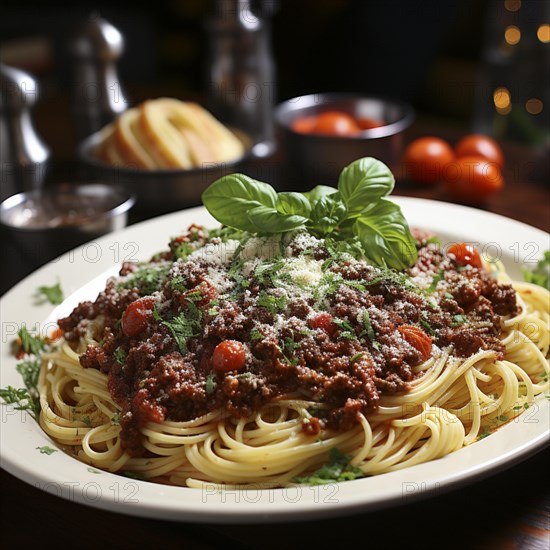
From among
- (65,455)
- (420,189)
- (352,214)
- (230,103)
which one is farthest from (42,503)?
(230,103)

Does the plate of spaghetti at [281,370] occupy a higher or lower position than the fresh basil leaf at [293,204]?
lower

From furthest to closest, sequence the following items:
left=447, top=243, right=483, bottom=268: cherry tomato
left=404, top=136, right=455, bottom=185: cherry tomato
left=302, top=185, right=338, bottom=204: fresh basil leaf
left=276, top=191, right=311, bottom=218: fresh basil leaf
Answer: left=404, top=136, right=455, bottom=185: cherry tomato < left=447, top=243, right=483, bottom=268: cherry tomato < left=302, top=185, right=338, bottom=204: fresh basil leaf < left=276, top=191, right=311, bottom=218: fresh basil leaf

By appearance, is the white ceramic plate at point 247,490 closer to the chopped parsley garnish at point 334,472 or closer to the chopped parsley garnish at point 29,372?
the chopped parsley garnish at point 29,372

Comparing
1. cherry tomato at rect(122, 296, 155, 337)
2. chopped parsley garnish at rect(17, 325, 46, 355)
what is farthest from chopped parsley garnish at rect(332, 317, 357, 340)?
chopped parsley garnish at rect(17, 325, 46, 355)

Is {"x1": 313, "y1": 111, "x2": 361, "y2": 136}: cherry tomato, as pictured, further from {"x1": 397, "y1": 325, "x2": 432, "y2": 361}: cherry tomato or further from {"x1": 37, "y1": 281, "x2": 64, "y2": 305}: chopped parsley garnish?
{"x1": 397, "y1": 325, "x2": 432, "y2": 361}: cherry tomato

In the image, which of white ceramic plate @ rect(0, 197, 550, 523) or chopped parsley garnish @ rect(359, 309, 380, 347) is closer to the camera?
white ceramic plate @ rect(0, 197, 550, 523)

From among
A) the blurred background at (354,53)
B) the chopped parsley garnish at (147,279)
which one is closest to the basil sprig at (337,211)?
the chopped parsley garnish at (147,279)

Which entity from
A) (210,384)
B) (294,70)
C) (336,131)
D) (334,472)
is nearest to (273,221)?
(210,384)
